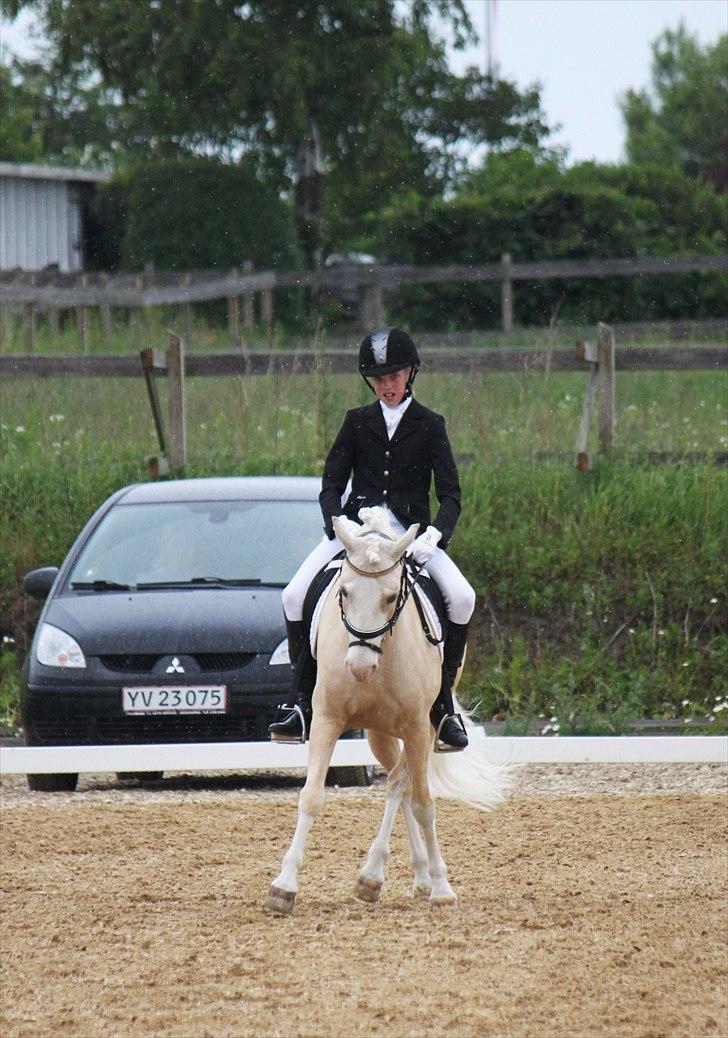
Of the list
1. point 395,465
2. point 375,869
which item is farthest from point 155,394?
point 395,465

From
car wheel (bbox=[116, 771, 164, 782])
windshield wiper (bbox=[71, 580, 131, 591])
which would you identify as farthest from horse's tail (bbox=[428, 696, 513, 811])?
car wheel (bbox=[116, 771, 164, 782])

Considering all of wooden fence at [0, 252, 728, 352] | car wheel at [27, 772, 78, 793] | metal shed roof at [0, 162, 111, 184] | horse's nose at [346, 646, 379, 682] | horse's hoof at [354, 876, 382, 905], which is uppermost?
metal shed roof at [0, 162, 111, 184]

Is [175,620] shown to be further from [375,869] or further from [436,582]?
[375,869]

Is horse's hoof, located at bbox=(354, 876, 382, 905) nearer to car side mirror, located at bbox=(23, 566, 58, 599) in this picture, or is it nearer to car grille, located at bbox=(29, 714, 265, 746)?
car grille, located at bbox=(29, 714, 265, 746)

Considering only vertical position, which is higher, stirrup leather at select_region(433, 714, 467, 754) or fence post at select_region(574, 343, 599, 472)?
fence post at select_region(574, 343, 599, 472)

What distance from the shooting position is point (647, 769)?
10.9 metres

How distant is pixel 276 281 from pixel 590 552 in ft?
34.3

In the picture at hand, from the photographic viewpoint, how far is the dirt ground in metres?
5.63

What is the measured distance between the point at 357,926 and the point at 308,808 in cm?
66

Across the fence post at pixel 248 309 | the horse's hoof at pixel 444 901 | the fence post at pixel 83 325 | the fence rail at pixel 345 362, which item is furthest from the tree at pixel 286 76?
the horse's hoof at pixel 444 901

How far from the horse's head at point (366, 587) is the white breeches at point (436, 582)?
3.28 ft

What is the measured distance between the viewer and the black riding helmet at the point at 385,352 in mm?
6086

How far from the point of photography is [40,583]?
1037cm

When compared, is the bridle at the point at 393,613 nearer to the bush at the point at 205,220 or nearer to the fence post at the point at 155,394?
the fence post at the point at 155,394
